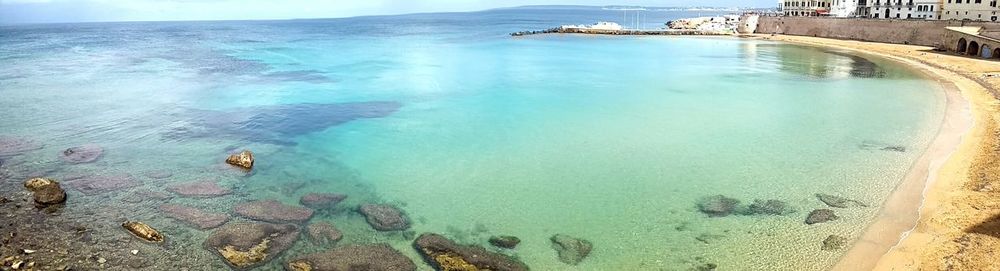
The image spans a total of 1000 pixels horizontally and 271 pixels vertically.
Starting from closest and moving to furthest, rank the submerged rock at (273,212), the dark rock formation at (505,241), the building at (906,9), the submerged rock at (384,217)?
1. the dark rock formation at (505,241)
2. the submerged rock at (384,217)
3. the submerged rock at (273,212)
4. the building at (906,9)

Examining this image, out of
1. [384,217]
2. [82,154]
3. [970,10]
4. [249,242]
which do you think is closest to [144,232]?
[249,242]

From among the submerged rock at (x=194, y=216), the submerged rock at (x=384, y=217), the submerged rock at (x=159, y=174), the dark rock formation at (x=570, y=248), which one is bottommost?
the dark rock formation at (x=570, y=248)

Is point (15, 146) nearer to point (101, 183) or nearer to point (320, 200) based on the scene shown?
point (101, 183)

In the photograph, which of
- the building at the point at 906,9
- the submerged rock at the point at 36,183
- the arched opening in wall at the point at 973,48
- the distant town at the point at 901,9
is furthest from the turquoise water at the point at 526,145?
the building at the point at 906,9

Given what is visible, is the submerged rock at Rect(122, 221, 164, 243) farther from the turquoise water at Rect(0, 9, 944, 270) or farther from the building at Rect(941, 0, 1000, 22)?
the building at Rect(941, 0, 1000, 22)

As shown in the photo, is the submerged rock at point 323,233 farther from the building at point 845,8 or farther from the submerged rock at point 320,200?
the building at point 845,8

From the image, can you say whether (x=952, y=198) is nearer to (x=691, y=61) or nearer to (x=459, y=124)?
(x=459, y=124)

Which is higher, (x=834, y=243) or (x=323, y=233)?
(x=323, y=233)
